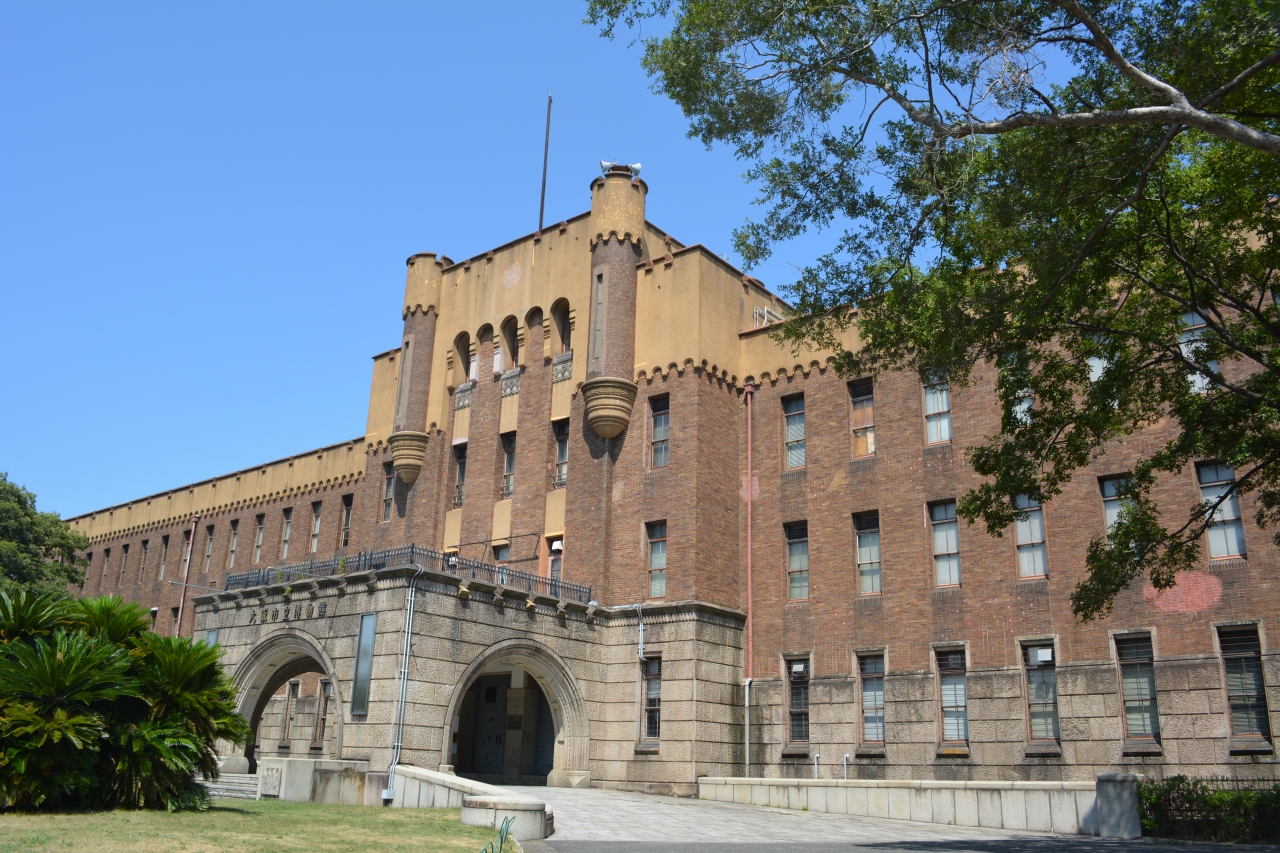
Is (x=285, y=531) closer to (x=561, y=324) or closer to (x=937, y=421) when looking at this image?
(x=561, y=324)

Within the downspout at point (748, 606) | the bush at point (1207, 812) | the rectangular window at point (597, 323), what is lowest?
the bush at point (1207, 812)

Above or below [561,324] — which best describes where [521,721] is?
below

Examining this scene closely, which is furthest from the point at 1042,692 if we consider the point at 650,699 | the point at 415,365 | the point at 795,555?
the point at 415,365

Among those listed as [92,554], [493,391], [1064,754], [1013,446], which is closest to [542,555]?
[493,391]

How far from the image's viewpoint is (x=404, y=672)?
2305cm

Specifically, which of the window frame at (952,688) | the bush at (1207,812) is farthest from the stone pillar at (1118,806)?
the window frame at (952,688)

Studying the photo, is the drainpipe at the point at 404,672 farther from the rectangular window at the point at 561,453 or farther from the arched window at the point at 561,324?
the arched window at the point at 561,324

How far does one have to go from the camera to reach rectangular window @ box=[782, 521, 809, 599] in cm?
2819

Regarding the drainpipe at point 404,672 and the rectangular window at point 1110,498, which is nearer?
the drainpipe at point 404,672

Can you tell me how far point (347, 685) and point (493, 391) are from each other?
464 inches

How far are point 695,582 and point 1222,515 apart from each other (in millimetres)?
12071

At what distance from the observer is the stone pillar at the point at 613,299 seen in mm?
29672

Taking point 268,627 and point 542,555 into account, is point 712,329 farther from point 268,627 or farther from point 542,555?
point 268,627

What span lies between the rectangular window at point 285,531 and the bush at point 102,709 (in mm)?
26176
